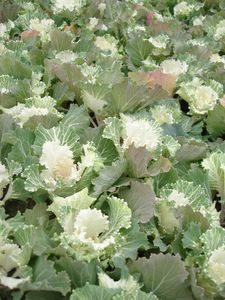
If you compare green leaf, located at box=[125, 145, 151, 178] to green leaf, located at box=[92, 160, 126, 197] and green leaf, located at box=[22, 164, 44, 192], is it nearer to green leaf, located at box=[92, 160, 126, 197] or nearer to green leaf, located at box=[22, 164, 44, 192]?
green leaf, located at box=[92, 160, 126, 197]

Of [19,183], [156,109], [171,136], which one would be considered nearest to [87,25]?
[156,109]

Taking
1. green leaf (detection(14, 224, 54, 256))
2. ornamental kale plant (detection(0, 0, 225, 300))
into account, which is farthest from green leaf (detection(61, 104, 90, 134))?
green leaf (detection(14, 224, 54, 256))

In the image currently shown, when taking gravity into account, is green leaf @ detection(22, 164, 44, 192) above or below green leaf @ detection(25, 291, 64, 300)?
above

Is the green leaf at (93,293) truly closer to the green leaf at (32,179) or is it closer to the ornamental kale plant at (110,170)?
the ornamental kale plant at (110,170)

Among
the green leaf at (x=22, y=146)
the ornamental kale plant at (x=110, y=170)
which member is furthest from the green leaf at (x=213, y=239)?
the green leaf at (x=22, y=146)

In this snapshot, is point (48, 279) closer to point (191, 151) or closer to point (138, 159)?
point (138, 159)

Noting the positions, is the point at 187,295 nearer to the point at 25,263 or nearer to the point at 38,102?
the point at 25,263
